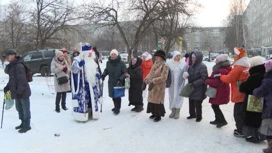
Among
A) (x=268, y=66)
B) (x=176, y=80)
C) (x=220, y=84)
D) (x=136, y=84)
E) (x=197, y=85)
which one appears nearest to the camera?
(x=268, y=66)

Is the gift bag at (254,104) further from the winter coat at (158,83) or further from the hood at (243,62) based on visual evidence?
the winter coat at (158,83)

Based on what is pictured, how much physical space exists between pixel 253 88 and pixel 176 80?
2.16 m


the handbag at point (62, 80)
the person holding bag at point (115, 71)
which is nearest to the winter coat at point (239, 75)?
the person holding bag at point (115, 71)

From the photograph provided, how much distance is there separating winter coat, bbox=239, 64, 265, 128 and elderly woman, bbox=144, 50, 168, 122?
1927 millimetres

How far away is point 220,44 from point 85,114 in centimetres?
10499

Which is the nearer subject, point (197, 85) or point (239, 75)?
point (239, 75)

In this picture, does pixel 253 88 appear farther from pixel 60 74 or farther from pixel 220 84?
pixel 60 74

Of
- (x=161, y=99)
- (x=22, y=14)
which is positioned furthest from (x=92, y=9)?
(x=22, y=14)

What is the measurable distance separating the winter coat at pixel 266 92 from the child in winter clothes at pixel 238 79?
70 cm

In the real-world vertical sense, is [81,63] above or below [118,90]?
above

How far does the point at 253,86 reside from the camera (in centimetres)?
502

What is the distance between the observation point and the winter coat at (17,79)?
19.8ft

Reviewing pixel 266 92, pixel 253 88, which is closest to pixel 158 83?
pixel 253 88

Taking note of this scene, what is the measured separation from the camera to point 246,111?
5141mm
